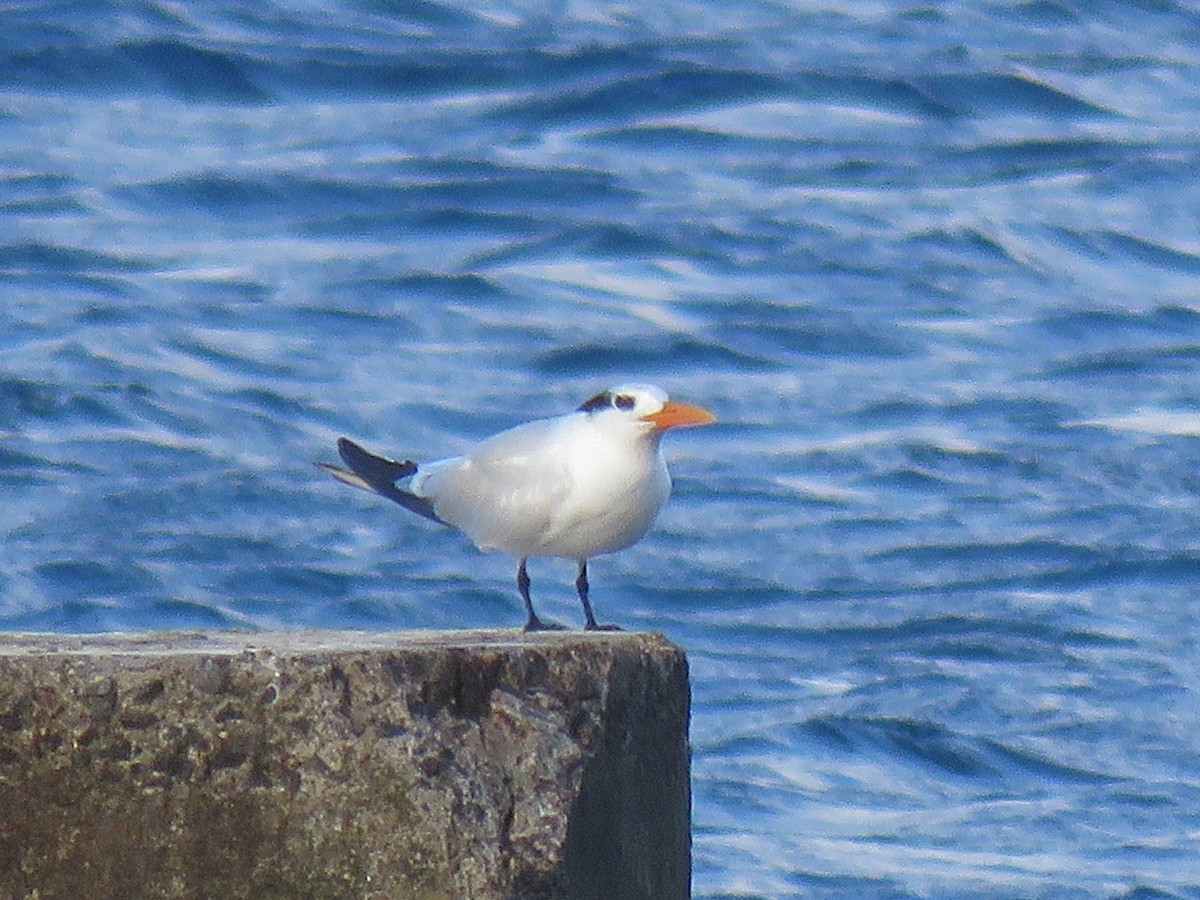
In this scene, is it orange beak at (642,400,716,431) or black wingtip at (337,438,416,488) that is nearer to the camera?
orange beak at (642,400,716,431)

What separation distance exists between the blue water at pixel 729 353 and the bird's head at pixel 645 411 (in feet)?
9.96

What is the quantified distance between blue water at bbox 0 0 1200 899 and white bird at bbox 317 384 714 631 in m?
2.86

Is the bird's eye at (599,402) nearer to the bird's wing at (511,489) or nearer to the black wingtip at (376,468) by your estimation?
the bird's wing at (511,489)

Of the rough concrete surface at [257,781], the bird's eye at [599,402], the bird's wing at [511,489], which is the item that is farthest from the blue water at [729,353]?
the rough concrete surface at [257,781]

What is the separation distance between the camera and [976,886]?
809 centimetres

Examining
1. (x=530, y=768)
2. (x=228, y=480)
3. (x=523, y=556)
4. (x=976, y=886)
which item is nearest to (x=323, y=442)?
(x=228, y=480)

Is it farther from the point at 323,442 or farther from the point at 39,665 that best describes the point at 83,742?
the point at 323,442

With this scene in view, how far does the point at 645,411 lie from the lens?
5.32 m

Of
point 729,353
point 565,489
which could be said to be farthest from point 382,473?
point 729,353

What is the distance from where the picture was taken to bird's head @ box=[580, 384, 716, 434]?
531 centimetres

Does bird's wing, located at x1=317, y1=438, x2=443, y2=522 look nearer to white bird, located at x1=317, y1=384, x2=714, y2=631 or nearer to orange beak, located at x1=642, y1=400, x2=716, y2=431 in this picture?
white bird, located at x1=317, y1=384, x2=714, y2=631

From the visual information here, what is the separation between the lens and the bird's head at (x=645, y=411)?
17.4ft

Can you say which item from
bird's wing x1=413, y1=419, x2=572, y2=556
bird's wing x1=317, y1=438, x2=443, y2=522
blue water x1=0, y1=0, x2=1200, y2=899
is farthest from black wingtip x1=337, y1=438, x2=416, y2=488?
blue water x1=0, y1=0, x2=1200, y2=899

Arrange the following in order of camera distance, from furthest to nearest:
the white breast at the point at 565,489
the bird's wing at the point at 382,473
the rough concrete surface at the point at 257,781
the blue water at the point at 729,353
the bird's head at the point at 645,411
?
the blue water at the point at 729,353 → the bird's wing at the point at 382,473 → the bird's head at the point at 645,411 → the white breast at the point at 565,489 → the rough concrete surface at the point at 257,781
